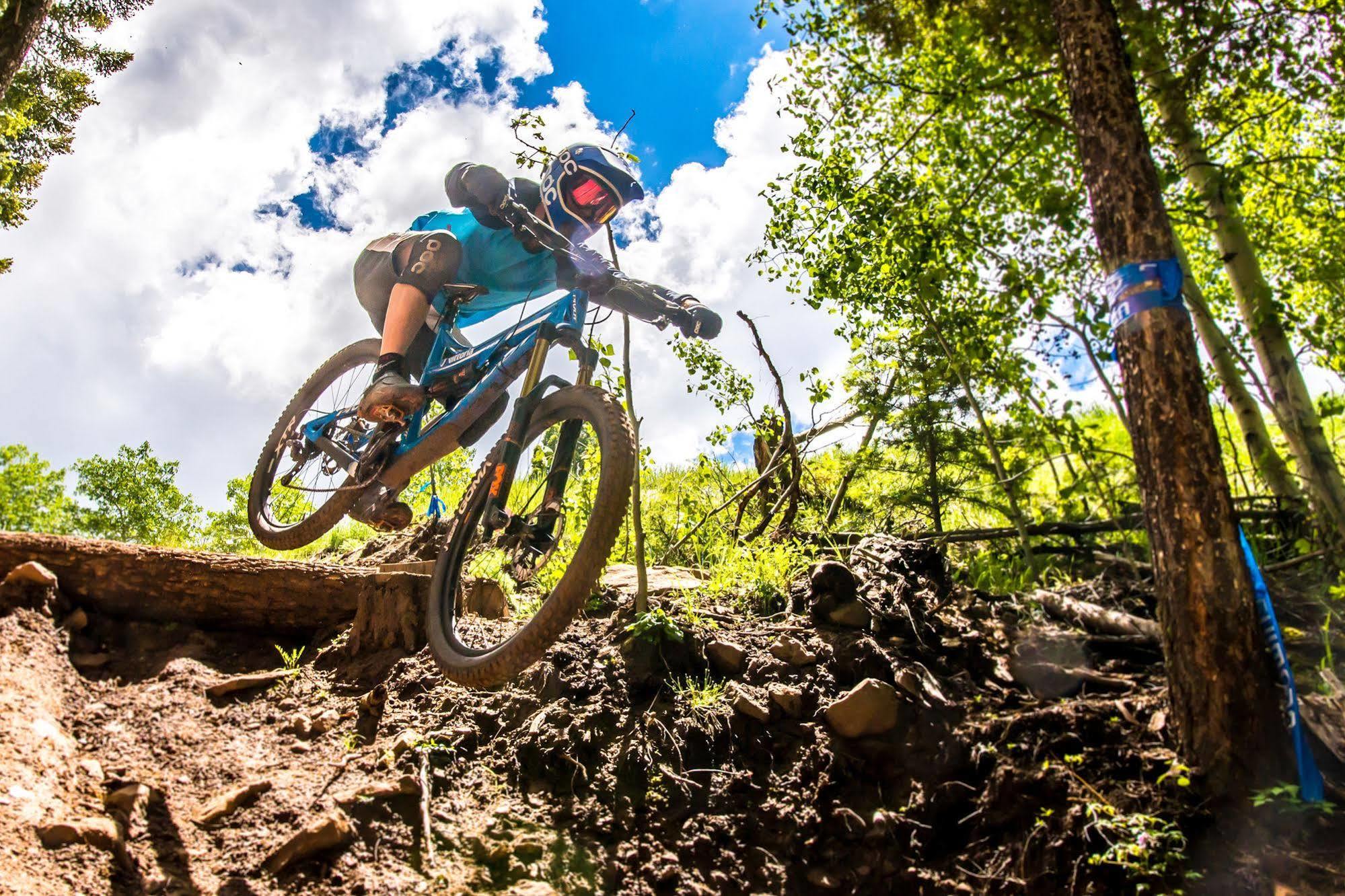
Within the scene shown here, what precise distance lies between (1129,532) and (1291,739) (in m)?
1.39

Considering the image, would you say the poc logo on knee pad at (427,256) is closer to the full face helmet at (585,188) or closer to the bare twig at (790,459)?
the full face helmet at (585,188)

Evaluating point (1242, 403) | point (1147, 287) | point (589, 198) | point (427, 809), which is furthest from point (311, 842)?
point (1242, 403)

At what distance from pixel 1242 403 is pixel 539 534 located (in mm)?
3425

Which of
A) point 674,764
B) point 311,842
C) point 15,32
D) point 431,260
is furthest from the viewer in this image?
point 15,32

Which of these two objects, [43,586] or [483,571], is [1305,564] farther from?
[43,586]

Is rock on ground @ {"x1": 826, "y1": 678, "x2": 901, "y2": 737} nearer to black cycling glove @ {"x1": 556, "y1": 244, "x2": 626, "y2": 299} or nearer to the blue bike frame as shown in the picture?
the blue bike frame

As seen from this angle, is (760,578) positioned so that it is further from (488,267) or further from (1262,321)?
(1262,321)

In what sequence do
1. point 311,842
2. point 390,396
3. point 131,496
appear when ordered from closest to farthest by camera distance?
point 311,842
point 390,396
point 131,496

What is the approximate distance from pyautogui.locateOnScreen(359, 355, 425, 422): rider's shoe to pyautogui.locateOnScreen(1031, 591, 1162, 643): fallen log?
3.21m

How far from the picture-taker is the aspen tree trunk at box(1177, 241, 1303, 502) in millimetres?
3443

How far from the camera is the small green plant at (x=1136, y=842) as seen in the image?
196 centimetres

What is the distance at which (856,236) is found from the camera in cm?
459

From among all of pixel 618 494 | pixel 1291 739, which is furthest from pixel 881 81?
pixel 1291 739

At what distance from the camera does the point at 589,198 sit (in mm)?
3430
